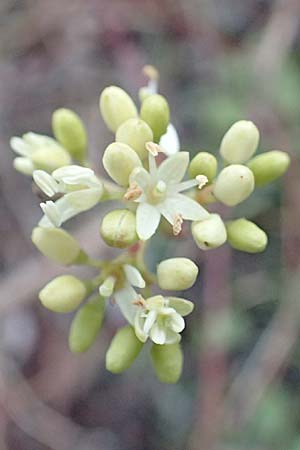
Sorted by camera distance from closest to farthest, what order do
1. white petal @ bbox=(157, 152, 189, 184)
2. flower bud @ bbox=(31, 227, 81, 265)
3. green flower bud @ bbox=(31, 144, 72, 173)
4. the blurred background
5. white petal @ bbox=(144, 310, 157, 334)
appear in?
1. white petal @ bbox=(144, 310, 157, 334)
2. white petal @ bbox=(157, 152, 189, 184)
3. flower bud @ bbox=(31, 227, 81, 265)
4. green flower bud @ bbox=(31, 144, 72, 173)
5. the blurred background

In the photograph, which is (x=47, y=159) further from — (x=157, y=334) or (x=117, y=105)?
(x=157, y=334)

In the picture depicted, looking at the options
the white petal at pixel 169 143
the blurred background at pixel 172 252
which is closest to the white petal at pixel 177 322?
the white petal at pixel 169 143

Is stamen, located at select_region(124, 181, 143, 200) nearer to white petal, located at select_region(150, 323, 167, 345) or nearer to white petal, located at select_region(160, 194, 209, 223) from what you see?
white petal, located at select_region(160, 194, 209, 223)

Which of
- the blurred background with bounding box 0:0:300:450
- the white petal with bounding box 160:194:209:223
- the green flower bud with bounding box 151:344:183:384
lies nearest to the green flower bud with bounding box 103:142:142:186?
the white petal with bounding box 160:194:209:223

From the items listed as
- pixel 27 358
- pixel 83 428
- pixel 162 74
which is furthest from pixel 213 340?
pixel 162 74

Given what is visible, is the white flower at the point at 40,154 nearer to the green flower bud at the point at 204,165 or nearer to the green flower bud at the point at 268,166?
the green flower bud at the point at 204,165
